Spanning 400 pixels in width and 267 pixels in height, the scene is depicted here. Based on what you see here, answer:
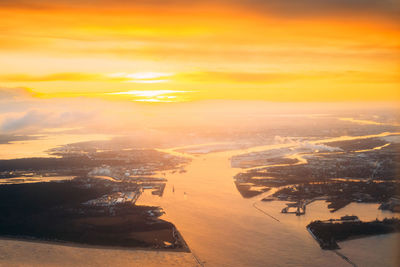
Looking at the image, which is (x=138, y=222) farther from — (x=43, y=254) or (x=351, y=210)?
(x=351, y=210)

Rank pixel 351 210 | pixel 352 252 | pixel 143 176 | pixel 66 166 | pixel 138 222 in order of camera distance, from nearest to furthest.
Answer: pixel 352 252 → pixel 138 222 → pixel 351 210 → pixel 143 176 → pixel 66 166

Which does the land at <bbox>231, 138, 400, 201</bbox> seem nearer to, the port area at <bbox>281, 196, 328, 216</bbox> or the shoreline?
the port area at <bbox>281, 196, 328, 216</bbox>

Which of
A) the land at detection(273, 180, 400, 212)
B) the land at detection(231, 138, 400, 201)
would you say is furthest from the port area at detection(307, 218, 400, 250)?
the land at detection(231, 138, 400, 201)

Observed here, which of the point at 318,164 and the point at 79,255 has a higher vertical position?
the point at 318,164

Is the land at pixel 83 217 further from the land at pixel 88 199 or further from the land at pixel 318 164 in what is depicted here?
the land at pixel 318 164

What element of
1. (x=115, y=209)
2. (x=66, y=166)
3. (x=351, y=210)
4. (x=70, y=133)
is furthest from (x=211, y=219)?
(x=70, y=133)

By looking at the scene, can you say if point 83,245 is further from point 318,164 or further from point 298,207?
point 318,164

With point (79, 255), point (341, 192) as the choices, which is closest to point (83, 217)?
point (79, 255)

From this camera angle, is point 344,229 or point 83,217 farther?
point 83,217

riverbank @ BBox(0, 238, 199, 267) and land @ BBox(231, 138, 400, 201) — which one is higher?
land @ BBox(231, 138, 400, 201)
